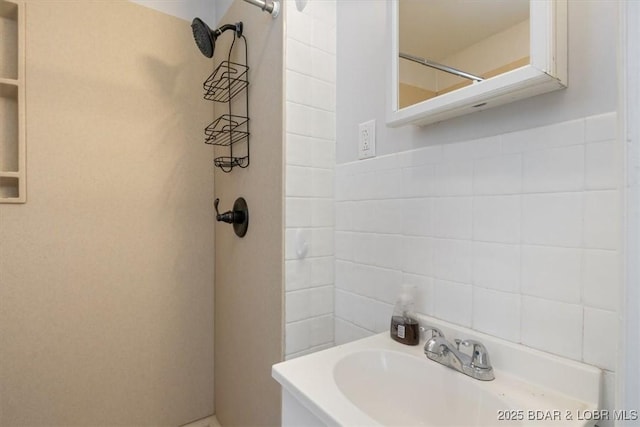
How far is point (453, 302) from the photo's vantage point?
84cm

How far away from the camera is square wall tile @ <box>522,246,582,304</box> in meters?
0.64

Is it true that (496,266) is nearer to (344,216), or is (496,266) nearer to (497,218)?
(497,218)

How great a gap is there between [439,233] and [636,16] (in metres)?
0.64

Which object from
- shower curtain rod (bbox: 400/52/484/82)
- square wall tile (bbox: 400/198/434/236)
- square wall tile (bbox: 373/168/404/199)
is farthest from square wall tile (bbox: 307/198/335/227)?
shower curtain rod (bbox: 400/52/484/82)

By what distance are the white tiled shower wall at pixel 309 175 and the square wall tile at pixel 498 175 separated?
568mm

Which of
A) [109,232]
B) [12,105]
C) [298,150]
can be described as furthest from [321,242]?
[12,105]

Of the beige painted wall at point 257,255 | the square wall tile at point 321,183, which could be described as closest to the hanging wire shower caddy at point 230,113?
the beige painted wall at point 257,255

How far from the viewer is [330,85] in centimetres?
124

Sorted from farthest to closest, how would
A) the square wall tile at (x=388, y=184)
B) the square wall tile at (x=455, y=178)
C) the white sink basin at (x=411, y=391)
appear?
the square wall tile at (x=388, y=184) → the square wall tile at (x=455, y=178) → the white sink basin at (x=411, y=391)

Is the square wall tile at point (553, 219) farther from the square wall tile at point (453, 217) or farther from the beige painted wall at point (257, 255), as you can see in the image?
the beige painted wall at point (257, 255)

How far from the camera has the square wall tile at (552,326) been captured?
635 mm

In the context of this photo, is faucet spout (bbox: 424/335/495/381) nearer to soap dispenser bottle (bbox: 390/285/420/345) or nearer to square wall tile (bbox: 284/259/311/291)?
soap dispenser bottle (bbox: 390/285/420/345)

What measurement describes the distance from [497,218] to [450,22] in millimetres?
508

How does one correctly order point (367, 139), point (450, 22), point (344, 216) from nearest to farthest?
point (450, 22)
point (367, 139)
point (344, 216)
